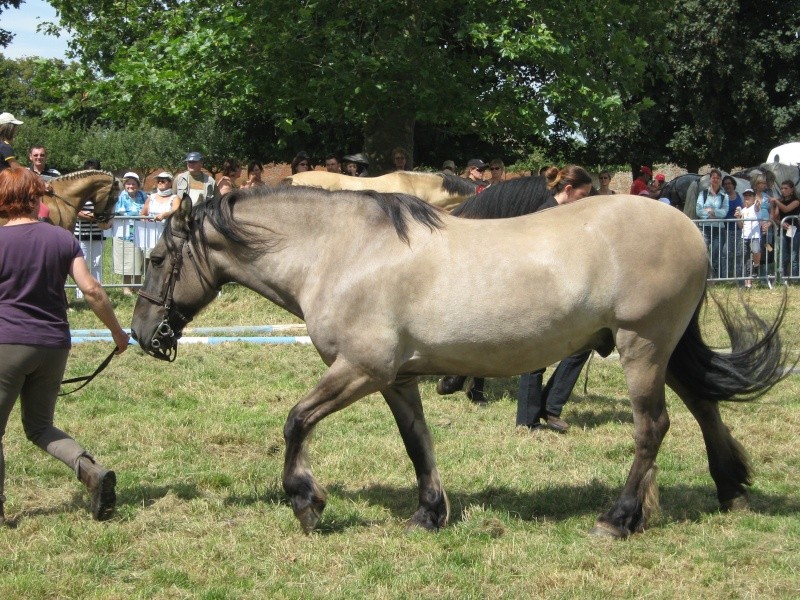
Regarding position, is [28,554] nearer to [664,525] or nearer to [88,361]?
[664,525]

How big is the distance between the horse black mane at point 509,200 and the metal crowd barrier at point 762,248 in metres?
9.09

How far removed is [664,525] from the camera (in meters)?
5.79

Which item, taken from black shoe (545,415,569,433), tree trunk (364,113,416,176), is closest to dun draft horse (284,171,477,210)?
black shoe (545,415,569,433)

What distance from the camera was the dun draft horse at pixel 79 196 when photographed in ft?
43.7

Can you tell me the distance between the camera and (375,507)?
19.9ft

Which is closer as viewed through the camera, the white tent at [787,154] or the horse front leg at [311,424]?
the horse front leg at [311,424]

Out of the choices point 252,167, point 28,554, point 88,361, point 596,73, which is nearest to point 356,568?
point 28,554

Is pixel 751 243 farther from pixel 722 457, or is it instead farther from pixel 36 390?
pixel 36 390

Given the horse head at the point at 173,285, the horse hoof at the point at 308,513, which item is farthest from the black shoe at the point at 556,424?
the horse head at the point at 173,285

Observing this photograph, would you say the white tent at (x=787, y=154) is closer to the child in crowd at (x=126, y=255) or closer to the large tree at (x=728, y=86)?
the large tree at (x=728, y=86)

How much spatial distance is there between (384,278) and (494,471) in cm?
203

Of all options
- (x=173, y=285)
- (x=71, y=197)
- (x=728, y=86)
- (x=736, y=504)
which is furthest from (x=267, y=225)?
(x=728, y=86)

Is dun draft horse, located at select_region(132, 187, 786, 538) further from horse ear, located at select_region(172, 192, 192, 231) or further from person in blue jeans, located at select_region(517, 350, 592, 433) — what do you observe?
person in blue jeans, located at select_region(517, 350, 592, 433)

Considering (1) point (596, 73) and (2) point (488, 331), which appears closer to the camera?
(2) point (488, 331)
